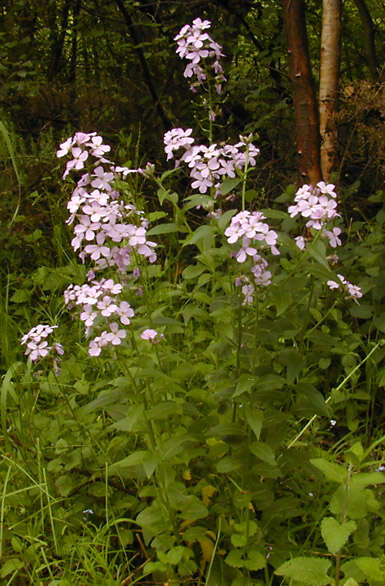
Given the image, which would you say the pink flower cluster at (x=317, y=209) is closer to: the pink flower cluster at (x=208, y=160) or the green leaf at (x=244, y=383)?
the pink flower cluster at (x=208, y=160)

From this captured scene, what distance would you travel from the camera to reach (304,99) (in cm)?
311

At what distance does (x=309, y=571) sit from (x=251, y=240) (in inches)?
28.6

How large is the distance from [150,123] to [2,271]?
5.65 ft

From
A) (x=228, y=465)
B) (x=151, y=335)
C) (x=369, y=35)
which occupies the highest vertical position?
(x=369, y=35)

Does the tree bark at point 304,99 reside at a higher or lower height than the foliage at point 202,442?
higher

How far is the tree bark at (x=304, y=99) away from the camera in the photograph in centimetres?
309

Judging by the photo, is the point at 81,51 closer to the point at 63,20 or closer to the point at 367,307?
the point at 63,20

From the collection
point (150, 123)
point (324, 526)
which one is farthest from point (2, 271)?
point (324, 526)

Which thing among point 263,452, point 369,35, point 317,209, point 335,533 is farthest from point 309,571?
point 369,35

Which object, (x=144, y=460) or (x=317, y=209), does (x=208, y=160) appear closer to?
(x=317, y=209)

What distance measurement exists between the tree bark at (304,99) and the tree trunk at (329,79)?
14 cm

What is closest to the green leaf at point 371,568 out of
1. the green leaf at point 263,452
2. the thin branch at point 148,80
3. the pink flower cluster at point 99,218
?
the green leaf at point 263,452

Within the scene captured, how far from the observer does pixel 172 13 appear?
14.5 feet

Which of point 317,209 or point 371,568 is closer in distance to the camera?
point 371,568
